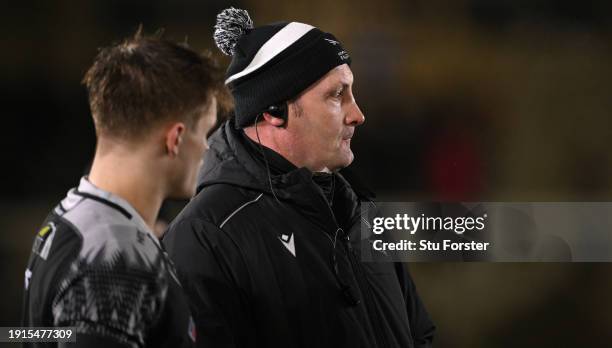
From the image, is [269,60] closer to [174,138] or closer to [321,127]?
[321,127]

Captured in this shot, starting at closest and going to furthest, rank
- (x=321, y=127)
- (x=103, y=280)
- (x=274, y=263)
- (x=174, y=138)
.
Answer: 1. (x=103, y=280)
2. (x=174, y=138)
3. (x=274, y=263)
4. (x=321, y=127)

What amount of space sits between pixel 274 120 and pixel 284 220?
0.20 meters

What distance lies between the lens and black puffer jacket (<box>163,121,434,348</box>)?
1429 millimetres

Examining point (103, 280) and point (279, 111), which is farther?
point (279, 111)

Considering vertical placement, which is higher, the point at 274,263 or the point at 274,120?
the point at 274,120

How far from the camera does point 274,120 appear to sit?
63.4 inches

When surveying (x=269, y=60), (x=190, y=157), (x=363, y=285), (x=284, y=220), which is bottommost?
(x=363, y=285)

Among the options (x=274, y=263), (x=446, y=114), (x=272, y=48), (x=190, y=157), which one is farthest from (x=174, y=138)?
(x=446, y=114)

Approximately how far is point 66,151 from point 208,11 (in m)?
0.93

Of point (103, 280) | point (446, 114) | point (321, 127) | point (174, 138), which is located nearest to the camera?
point (103, 280)

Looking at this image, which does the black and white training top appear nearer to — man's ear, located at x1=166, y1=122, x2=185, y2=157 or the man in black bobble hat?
man's ear, located at x1=166, y1=122, x2=185, y2=157

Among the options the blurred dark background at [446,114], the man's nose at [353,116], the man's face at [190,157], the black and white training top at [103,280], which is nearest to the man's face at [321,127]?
the man's nose at [353,116]

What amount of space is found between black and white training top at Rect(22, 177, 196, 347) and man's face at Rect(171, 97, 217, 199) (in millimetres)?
76

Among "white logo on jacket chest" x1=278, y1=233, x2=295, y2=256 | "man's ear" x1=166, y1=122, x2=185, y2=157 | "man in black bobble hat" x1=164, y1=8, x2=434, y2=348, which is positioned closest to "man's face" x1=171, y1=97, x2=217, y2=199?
"man's ear" x1=166, y1=122, x2=185, y2=157
